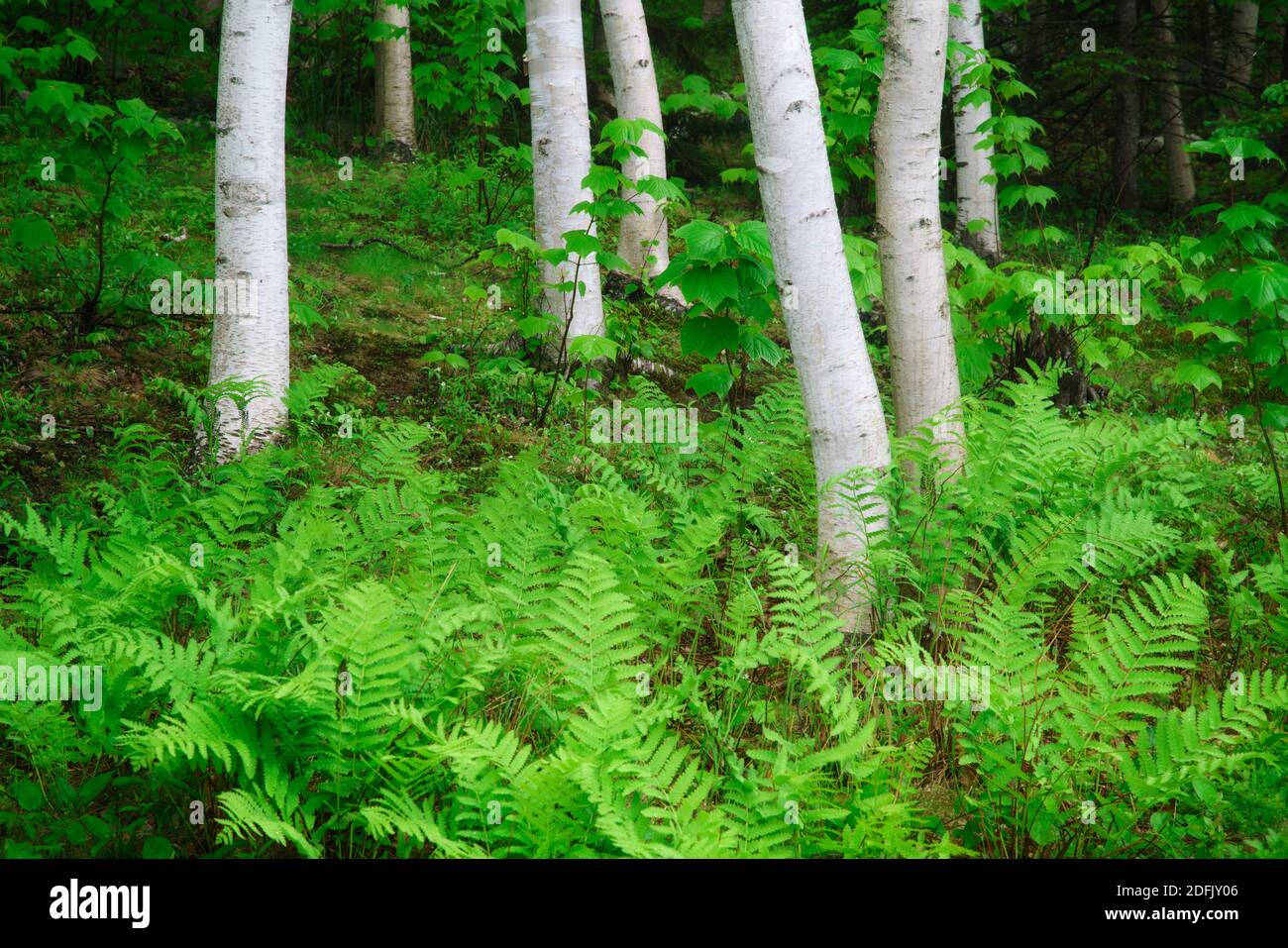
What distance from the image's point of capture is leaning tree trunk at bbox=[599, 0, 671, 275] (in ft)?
27.8

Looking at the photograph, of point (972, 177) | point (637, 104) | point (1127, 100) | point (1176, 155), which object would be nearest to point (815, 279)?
point (637, 104)

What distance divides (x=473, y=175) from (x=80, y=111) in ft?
14.3

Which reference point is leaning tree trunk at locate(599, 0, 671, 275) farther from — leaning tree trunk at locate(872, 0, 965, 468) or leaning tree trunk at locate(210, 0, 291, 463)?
leaning tree trunk at locate(872, 0, 965, 468)

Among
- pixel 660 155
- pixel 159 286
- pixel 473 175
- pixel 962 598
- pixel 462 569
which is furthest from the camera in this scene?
pixel 473 175

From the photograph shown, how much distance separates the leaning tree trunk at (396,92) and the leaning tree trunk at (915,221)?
28.6ft

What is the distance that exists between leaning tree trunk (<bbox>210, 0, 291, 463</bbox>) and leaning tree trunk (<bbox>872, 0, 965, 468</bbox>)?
136 inches

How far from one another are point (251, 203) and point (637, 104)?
3951 mm

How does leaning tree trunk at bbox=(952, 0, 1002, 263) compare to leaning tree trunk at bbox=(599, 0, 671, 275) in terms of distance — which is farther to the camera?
leaning tree trunk at bbox=(952, 0, 1002, 263)

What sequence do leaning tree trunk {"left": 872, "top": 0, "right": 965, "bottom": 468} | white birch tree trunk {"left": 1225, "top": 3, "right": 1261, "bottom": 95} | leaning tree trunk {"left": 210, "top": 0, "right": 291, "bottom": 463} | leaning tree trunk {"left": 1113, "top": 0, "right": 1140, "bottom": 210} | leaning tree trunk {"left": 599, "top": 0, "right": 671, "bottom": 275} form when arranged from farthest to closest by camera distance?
white birch tree trunk {"left": 1225, "top": 3, "right": 1261, "bottom": 95}
leaning tree trunk {"left": 1113, "top": 0, "right": 1140, "bottom": 210}
leaning tree trunk {"left": 599, "top": 0, "right": 671, "bottom": 275}
leaning tree trunk {"left": 210, "top": 0, "right": 291, "bottom": 463}
leaning tree trunk {"left": 872, "top": 0, "right": 965, "bottom": 468}

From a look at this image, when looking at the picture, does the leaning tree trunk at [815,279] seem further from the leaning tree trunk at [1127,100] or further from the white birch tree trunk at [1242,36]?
the white birch tree trunk at [1242,36]

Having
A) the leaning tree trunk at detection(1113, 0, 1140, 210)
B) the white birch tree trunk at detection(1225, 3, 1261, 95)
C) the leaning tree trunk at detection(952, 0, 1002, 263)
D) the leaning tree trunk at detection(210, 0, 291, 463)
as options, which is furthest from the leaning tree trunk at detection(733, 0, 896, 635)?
the white birch tree trunk at detection(1225, 3, 1261, 95)

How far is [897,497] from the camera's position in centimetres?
445
